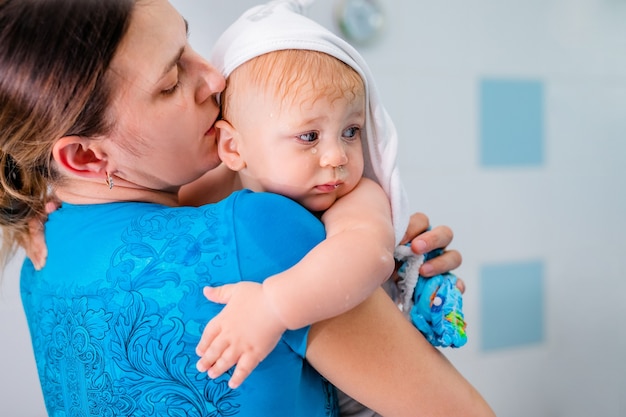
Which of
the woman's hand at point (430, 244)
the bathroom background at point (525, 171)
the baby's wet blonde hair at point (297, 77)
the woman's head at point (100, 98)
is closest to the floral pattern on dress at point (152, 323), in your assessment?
the woman's head at point (100, 98)

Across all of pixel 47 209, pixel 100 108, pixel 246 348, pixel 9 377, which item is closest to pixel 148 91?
pixel 100 108

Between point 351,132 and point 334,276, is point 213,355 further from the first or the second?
point 351,132

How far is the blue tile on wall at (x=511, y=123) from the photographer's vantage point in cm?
218

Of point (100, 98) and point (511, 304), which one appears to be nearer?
point (100, 98)

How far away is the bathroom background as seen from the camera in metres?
2.06

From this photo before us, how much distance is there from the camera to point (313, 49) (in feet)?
3.03

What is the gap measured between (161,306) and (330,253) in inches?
8.8

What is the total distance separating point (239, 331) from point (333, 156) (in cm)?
32

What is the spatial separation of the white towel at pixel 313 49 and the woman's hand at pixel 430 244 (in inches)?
2.7

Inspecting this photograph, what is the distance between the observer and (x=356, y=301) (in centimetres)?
76

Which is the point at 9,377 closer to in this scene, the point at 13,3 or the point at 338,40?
the point at 13,3

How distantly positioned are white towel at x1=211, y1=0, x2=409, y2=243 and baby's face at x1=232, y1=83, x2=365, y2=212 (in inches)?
2.6

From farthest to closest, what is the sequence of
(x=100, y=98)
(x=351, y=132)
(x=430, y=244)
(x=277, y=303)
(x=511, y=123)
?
(x=511, y=123) < (x=430, y=244) < (x=351, y=132) < (x=100, y=98) < (x=277, y=303)

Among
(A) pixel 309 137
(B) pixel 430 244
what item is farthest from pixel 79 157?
(B) pixel 430 244
